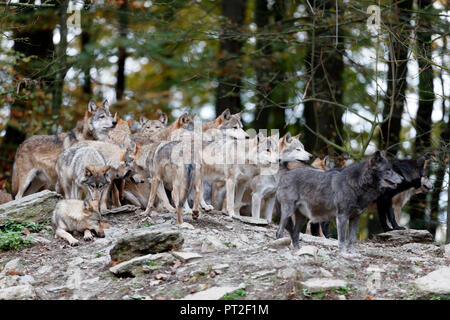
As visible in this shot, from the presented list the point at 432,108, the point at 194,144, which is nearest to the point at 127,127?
the point at 194,144

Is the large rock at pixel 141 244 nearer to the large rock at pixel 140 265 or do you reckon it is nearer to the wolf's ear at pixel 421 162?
the large rock at pixel 140 265

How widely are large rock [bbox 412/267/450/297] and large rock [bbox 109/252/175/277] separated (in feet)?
11.0

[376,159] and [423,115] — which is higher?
[423,115]

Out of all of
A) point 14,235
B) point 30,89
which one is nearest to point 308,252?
point 14,235

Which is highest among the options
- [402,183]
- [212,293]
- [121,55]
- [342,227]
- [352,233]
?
[121,55]

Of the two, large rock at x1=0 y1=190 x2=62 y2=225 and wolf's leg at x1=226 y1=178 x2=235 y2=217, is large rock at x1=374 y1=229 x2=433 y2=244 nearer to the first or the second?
wolf's leg at x1=226 y1=178 x2=235 y2=217

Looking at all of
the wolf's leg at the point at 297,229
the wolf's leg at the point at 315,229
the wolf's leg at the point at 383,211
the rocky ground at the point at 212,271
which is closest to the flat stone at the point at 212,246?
the rocky ground at the point at 212,271

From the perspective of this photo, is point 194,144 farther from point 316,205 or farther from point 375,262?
point 375,262

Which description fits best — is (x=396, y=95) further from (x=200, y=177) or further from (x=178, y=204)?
(x=178, y=204)

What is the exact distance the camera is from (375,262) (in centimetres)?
A: 967

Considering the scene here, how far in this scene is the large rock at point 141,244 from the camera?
30.6ft

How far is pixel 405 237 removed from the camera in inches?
528

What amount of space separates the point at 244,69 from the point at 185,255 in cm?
1204
